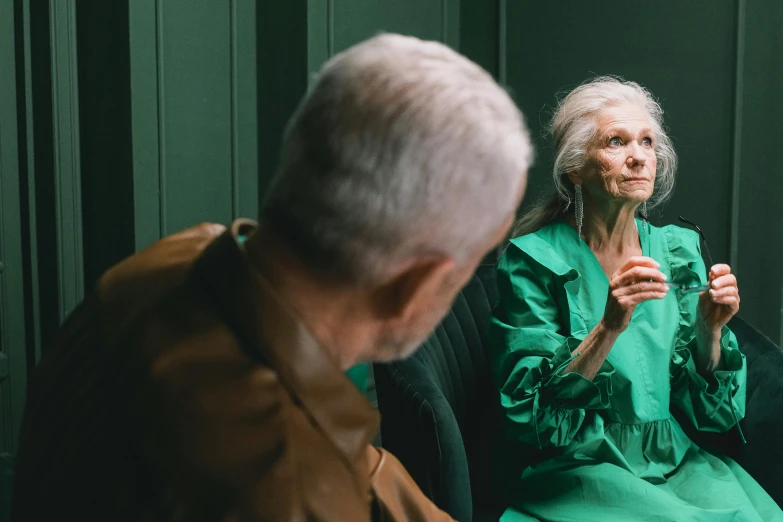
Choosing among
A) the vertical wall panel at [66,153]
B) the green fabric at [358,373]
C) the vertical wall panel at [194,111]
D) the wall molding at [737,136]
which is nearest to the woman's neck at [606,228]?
the green fabric at [358,373]

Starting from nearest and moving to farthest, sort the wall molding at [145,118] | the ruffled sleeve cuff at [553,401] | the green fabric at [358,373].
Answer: the green fabric at [358,373], the ruffled sleeve cuff at [553,401], the wall molding at [145,118]

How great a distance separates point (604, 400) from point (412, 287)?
1205 mm

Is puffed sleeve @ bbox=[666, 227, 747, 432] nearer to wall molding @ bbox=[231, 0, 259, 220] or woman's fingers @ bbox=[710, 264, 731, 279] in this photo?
woman's fingers @ bbox=[710, 264, 731, 279]

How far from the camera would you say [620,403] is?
1984mm

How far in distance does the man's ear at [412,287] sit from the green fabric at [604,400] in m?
1.06

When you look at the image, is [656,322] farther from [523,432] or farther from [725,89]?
[725,89]

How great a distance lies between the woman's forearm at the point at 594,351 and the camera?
5.94ft

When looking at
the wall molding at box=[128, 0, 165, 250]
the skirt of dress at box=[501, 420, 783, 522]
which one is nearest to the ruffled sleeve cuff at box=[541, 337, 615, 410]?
the skirt of dress at box=[501, 420, 783, 522]

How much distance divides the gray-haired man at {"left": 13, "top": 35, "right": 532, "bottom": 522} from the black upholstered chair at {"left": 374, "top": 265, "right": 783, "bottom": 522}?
3.09 feet

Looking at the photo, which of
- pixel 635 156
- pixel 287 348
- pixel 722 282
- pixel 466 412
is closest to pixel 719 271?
pixel 722 282

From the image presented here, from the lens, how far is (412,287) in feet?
2.64

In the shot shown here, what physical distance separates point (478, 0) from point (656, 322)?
7.69 feet

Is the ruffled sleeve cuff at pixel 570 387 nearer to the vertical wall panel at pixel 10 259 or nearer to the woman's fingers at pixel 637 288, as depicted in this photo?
the woman's fingers at pixel 637 288

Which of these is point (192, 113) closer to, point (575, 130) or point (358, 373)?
point (575, 130)
